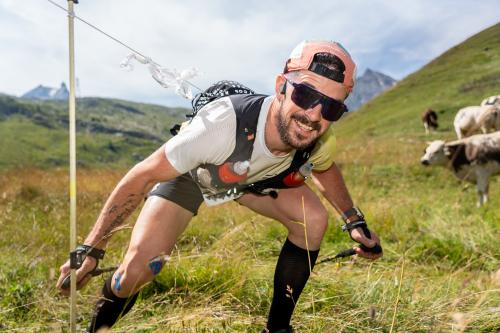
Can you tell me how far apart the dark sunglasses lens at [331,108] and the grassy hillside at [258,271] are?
117 centimetres

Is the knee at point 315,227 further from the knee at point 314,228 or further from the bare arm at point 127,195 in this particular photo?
the bare arm at point 127,195

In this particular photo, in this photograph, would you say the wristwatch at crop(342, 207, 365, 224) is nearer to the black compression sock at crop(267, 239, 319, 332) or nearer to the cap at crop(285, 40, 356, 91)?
the black compression sock at crop(267, 239, 319, 332)

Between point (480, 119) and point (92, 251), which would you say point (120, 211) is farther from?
point (480, 119)

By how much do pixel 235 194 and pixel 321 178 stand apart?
796 millimetres

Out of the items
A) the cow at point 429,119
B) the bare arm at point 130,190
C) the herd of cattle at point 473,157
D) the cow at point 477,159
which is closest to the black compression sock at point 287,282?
the bare arm at point 130,190

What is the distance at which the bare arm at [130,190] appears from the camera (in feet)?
8.71

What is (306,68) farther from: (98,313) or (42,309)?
(42,309)

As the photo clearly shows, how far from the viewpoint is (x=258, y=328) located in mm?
3248

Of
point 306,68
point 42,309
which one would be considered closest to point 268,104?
point 306,68

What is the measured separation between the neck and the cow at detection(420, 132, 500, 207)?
7647mm

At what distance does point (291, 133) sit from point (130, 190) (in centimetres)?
113

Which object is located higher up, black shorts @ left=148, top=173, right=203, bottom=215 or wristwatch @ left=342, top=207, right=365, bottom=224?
black shorts @ left=148, top=173, right=203, bottom=215

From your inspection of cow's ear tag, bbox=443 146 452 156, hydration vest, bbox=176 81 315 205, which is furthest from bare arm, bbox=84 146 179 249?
cow's ear tag, bbox=443 146 452 156

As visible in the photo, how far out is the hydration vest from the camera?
2.90 meters
